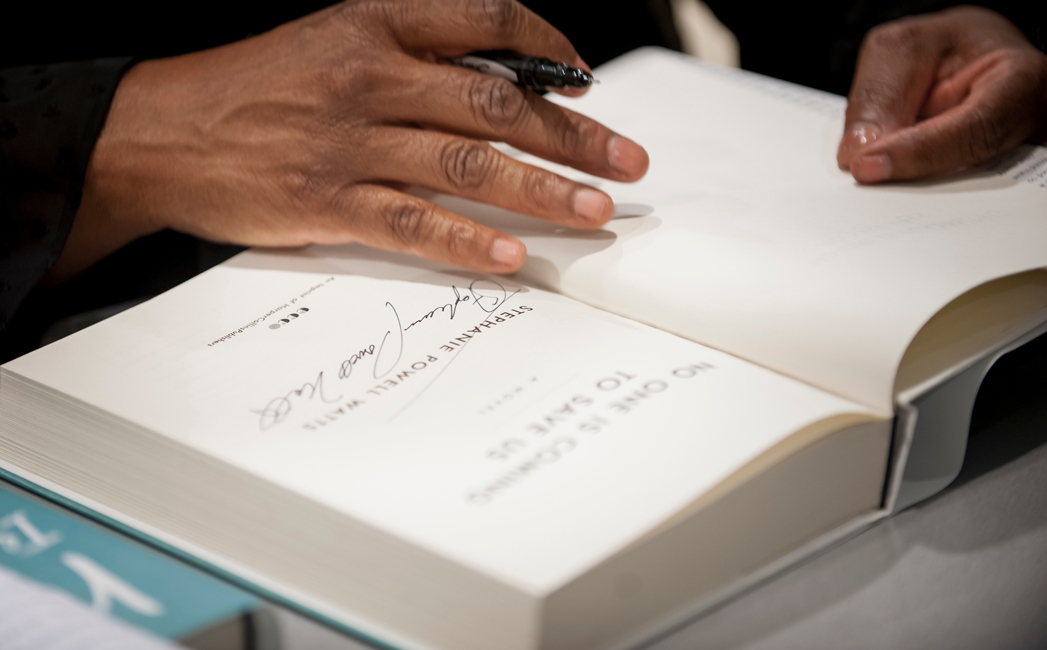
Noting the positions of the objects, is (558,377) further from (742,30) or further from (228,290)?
(742,30)

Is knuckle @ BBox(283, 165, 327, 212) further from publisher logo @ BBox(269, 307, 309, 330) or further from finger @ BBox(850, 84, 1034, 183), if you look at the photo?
finger @ BBox(850, 84, 1034, 183)

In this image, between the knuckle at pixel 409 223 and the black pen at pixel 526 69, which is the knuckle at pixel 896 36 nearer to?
the black pen at pixel 526 69

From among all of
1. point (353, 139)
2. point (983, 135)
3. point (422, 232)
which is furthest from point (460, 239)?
point (983, 135)

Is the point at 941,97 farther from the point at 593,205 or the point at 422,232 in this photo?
the point at 422,232

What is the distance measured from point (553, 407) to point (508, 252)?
0.16 meters

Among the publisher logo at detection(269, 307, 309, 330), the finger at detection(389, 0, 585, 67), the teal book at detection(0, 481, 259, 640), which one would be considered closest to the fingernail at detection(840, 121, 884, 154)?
the finger at detection(389, 0, 585, 67)

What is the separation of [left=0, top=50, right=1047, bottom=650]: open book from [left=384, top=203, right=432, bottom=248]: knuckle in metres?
0.02

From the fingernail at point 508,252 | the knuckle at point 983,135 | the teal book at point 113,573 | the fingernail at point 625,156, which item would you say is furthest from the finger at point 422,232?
the knuckle at point 983,135

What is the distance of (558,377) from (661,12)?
0.91 meters

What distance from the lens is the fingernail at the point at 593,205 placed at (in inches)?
21.7

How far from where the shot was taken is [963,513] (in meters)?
0.43

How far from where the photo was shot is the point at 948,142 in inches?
24.3

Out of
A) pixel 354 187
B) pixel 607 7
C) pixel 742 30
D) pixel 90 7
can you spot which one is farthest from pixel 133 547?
pixel 742 30
